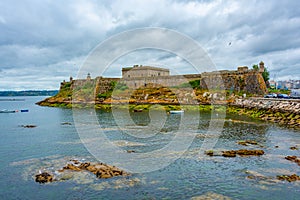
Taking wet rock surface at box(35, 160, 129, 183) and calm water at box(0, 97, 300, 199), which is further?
wet rock surface at box(35, 160, 129, 183)

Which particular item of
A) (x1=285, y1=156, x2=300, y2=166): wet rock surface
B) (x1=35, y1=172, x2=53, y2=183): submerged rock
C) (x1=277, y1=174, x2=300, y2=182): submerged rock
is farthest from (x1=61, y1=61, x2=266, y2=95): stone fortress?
(x1=35, y1=172, x2=53, y2=183): submerged rock

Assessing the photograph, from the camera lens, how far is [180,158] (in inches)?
1034

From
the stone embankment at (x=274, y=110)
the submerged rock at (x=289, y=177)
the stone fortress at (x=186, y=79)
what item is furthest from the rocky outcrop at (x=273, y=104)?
the submerged rock at (x=289, y=177)

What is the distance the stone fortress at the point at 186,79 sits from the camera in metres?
82.2

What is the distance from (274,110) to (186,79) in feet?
156

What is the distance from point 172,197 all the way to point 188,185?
2.45 meters

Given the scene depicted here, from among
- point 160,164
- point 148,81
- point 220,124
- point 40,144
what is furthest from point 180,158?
point 148,81

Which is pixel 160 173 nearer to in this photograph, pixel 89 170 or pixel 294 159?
pixel 89 170

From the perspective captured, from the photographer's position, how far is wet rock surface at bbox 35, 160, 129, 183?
20547 mm

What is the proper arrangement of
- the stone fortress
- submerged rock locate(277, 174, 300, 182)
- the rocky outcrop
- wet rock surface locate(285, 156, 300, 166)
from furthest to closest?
the stone fortress
the rocky outcrop
wet rock surface locate(285, 156, 300, 166)
submerged rock locate(277, 174, 300, 182)

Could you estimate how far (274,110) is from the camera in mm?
54906

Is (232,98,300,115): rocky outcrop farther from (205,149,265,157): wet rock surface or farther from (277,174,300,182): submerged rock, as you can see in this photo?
(277,174,300,182): submerged rock

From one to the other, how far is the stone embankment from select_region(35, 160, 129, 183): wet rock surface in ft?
115

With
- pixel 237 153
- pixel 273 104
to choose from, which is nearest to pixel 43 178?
pixel 237 153
